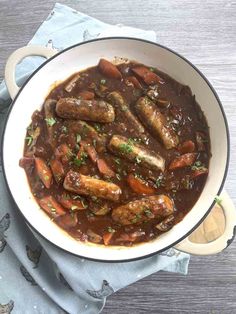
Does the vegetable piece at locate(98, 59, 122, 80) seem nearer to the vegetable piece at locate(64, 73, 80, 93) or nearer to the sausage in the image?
the vegetable piece at locate(64, 73, 80, 93)

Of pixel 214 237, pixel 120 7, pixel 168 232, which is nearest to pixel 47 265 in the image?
pixel 168 232

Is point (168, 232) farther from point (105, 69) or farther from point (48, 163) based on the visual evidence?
point (105, 69)

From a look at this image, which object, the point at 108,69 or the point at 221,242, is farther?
the point at 108,69

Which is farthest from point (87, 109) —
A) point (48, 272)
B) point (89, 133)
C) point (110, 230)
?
point (48, 272)

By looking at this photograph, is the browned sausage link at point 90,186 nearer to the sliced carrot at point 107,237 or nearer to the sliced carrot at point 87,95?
the sliced carrot at point 107,237

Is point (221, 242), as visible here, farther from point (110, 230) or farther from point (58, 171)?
point (58, 171)

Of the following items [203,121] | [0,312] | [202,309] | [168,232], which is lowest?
[202,309]
